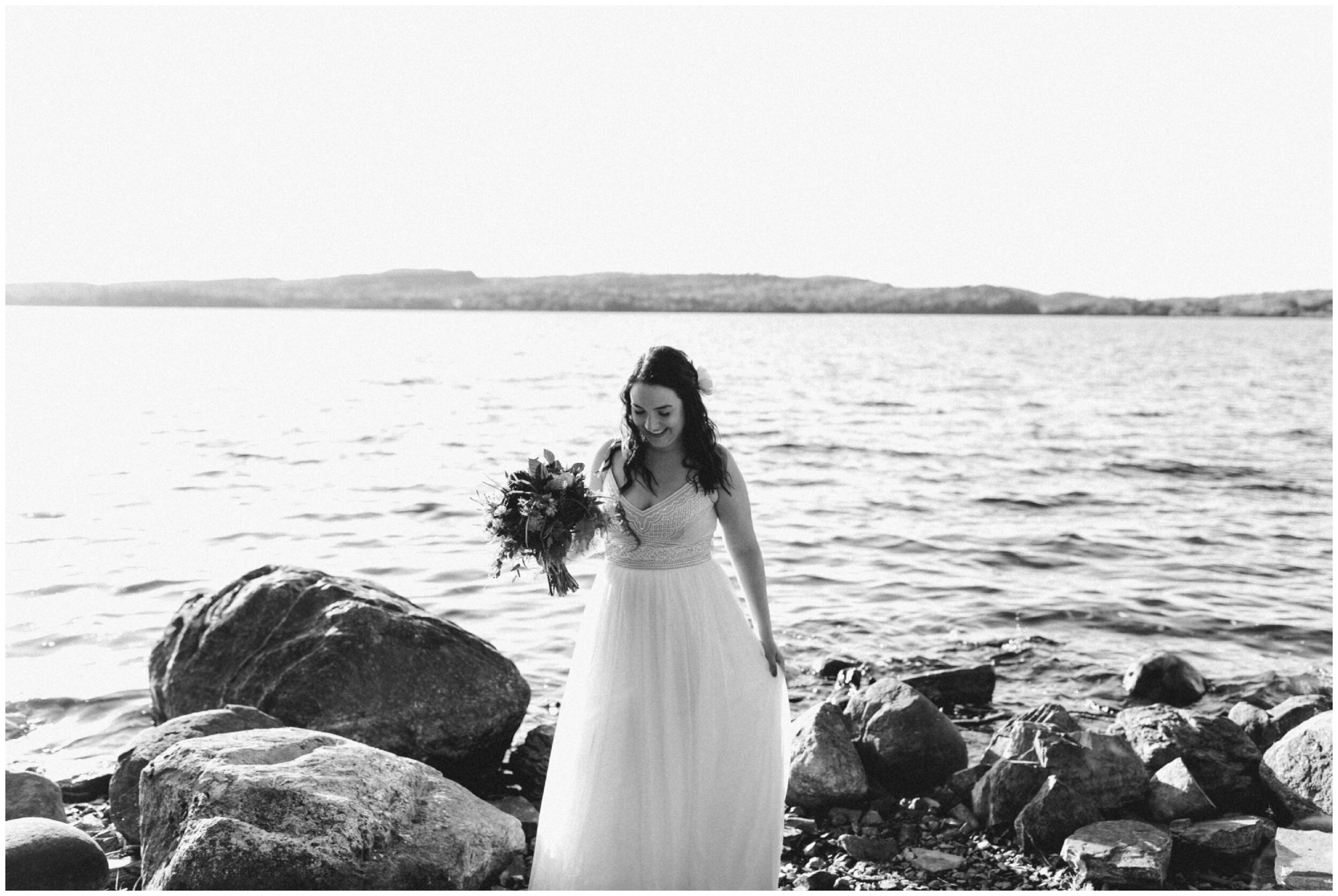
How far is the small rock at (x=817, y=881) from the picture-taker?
673 cm

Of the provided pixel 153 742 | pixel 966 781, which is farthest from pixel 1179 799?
pixel 153 742

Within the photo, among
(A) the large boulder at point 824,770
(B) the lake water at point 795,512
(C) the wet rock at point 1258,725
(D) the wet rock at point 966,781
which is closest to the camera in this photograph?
(A) the large boulder at point 824,770

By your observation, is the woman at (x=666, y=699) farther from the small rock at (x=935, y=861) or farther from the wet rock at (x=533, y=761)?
the wet rock at (x=533, y=761)

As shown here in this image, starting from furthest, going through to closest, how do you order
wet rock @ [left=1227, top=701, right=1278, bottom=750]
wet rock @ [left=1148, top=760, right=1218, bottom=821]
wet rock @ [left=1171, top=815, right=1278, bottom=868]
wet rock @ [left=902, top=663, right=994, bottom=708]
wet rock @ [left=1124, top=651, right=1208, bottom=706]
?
wet rock @ [left=1124, top=651, right=1208, bottom=706] → wet rock @ [left=902, top=663, right=994, bottom=708] → wet rock @ [left=1227, top=701, right=1278, bottom=750] → wet rock @ [left=1148, top=760, right=1218, bottom=821] → wet rock @ [left=1171, top=815, right=1278, bottom=868]

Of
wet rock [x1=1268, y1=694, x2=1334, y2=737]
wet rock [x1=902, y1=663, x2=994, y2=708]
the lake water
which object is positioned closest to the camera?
wet rock [x1=1268, y1=694, x2=1334, y2=737]

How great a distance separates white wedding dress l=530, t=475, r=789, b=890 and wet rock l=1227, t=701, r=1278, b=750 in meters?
4.67

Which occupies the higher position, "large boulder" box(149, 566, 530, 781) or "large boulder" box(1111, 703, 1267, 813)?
"large boulder" box(149, 566, 530, 781)

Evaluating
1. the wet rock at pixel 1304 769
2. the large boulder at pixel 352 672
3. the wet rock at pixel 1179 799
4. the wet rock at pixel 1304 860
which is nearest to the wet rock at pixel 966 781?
the wet rock at pixel 1179 799

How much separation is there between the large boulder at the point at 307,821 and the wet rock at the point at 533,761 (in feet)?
4.91

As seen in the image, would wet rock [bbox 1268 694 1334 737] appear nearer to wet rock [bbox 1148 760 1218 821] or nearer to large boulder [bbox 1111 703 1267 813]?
large boulder [bbox 1111 703 1267 813]

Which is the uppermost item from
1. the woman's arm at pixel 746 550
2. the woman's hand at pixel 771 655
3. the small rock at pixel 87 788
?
the woman's arm at pixel 746 550

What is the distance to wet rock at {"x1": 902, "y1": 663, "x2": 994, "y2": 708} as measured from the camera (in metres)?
10.1

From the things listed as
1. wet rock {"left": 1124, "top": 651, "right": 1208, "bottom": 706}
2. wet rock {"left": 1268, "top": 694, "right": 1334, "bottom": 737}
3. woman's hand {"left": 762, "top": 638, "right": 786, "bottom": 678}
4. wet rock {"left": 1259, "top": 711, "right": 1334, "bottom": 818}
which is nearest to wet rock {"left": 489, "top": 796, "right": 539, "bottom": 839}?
woman's hand {"left": 762, "top": 638, "right": 786, "bottom": 678}

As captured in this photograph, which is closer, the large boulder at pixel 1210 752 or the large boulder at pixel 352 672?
the large boulder at pixel 1210 752
